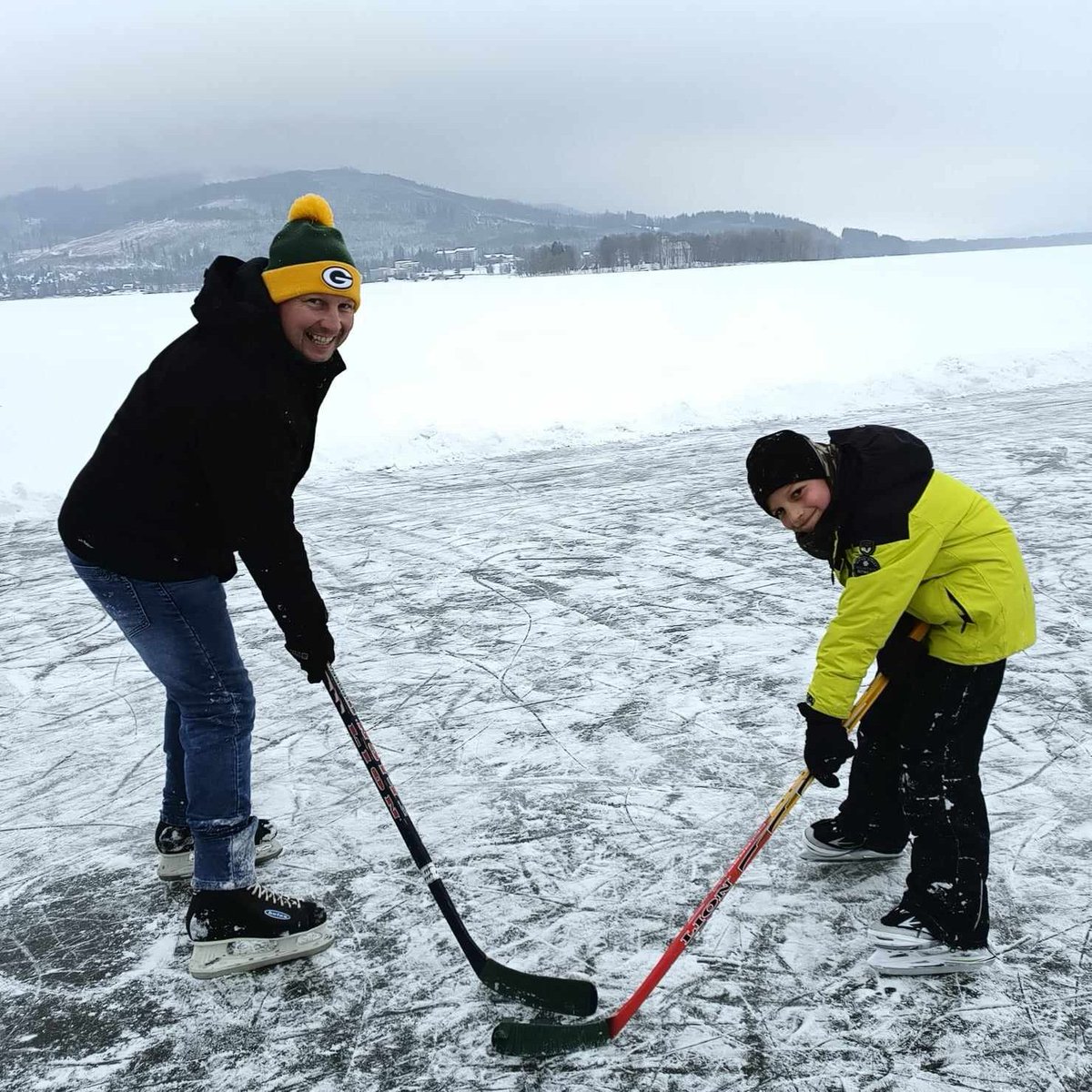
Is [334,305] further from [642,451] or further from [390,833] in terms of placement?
[642,451]

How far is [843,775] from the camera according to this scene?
3.30 metres

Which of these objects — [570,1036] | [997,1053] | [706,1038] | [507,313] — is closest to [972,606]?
[997,1053]

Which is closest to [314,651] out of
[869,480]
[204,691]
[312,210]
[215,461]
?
[204,691]

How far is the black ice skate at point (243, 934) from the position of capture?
8.16ft

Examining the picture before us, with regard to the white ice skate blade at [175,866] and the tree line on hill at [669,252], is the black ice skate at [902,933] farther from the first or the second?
the tree line on hill at [669,252]

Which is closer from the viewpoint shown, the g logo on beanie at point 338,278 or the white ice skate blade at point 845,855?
the g logo on beanie at point 338,278

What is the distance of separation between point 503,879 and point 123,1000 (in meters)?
1.04

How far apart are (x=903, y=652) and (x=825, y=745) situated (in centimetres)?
35

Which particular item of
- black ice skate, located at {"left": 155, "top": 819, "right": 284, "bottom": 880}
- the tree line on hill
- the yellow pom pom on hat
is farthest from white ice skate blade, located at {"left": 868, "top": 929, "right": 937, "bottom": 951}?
the tree line on hill

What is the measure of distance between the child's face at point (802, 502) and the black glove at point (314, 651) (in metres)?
1.11

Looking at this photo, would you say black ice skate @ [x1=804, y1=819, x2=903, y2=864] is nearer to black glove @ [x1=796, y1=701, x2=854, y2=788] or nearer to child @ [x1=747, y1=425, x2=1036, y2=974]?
child @ [x1=747, y1=425, x2=1036, y2=974]

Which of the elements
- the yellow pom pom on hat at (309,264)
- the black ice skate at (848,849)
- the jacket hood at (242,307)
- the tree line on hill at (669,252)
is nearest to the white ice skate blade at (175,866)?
the jacket hood at (242,307)

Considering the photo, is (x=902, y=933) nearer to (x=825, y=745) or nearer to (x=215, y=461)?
(x=825, y=745)

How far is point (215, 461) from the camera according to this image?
211 cm
